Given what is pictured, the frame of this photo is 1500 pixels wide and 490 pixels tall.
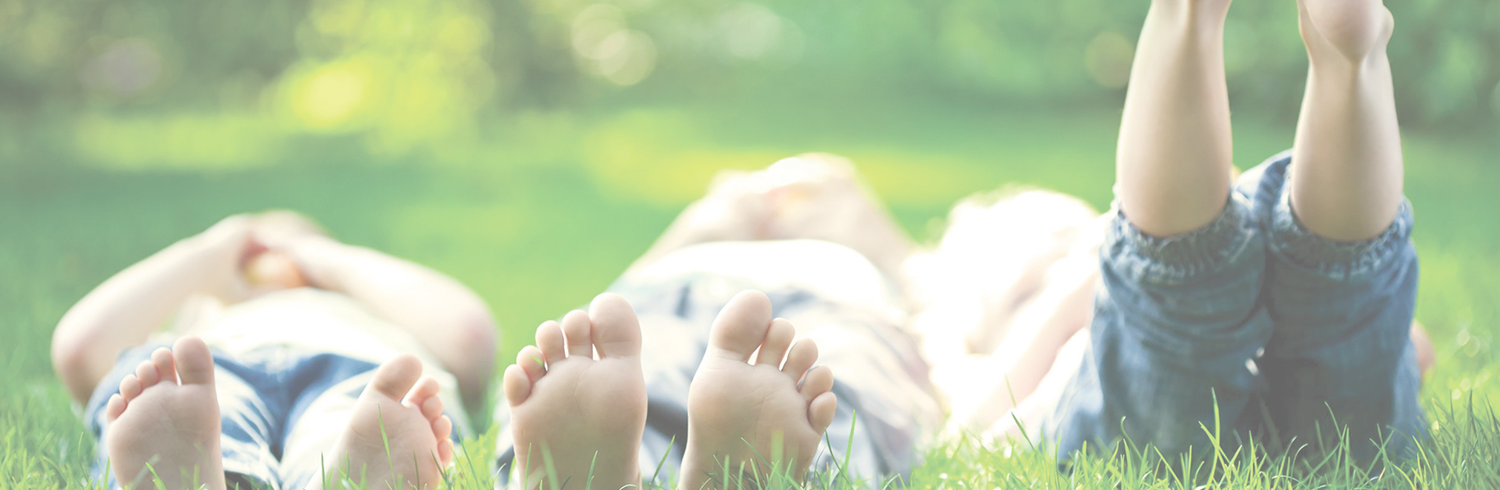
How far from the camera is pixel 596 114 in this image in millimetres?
6668

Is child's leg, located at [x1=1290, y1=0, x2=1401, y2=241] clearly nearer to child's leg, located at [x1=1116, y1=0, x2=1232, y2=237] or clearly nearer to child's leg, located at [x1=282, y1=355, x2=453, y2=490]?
child's leg, located at [x1=1116, y1=0, x2=1232, y2=237]

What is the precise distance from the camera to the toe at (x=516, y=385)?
0.95m

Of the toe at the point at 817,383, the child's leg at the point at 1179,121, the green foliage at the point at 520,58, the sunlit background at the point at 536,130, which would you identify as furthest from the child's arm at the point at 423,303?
the green foliage at the point at 520,58

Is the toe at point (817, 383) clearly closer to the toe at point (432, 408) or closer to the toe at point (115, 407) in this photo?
the toe at point (432, 408)

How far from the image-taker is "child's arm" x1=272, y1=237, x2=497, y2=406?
1602mm

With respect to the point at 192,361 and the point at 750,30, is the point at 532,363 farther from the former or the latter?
the point at 750,30

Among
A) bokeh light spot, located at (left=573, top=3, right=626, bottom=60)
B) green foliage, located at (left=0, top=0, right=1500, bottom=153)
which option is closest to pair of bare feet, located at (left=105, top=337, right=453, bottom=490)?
green foliage, located at (left=0, top=0, right=1500, bottom=153)

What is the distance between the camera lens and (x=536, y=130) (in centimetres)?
549

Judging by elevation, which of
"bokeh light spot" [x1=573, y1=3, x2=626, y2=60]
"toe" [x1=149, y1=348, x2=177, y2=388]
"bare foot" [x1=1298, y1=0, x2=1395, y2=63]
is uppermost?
"bare foot" [x1=1298, y1=0, x2=1395, y2=63]

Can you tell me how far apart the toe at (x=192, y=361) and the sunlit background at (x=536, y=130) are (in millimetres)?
500

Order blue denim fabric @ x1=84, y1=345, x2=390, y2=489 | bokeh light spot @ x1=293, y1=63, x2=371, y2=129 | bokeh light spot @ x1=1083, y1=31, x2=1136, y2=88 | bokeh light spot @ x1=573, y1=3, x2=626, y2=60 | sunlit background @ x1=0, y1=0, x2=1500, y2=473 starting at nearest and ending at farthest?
blue denim fabric @ x1=84, y1=345, x2=390, y2=489
sunlit background @ x1=0, y1=0, x2=1500, y2=473
bokeh light spot @ x1=293, y1=63, x2=371, y2=129
bokeh light spot @ x1=573, y1=3, x2=626, y2=60
bokeh light spot @ x1=1083, y1=31, x2=1136, y2=88

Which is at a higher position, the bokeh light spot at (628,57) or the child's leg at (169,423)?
the child's leg at (169,423)

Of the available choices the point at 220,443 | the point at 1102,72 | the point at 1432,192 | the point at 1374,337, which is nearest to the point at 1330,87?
the point at 1374,337

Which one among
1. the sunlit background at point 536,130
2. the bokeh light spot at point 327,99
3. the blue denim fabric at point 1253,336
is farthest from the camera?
the bokeh light spot at point 327,99
